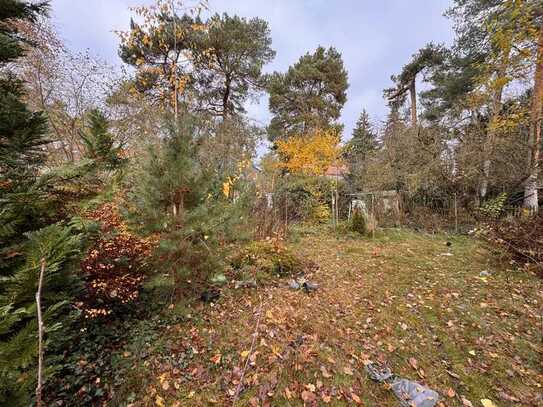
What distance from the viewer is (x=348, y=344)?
7.79 feet

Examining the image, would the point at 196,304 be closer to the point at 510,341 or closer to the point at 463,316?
the point at 463,316

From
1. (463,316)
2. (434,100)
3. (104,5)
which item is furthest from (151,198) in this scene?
(434,100)

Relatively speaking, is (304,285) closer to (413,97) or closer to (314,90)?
(314,90)

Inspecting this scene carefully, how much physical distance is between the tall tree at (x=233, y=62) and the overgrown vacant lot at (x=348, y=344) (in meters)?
8.69

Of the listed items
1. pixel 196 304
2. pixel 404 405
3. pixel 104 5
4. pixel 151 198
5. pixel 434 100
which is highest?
pixel 434 100

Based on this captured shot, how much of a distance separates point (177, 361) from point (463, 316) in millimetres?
3283

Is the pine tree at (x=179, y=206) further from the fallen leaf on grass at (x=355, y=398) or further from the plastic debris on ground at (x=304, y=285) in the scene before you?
the fallen leaf on grass at (x=355, y=398)

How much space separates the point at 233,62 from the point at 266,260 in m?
8.98

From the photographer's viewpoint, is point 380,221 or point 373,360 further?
point 380,221

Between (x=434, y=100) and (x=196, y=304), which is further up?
(x=434, y=100)

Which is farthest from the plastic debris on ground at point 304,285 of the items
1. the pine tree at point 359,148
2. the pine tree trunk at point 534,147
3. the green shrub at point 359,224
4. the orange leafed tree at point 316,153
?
the pine tree at point 359,148

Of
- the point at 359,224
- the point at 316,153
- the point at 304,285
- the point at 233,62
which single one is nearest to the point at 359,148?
the point at 316,153

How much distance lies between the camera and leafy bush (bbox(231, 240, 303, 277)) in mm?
3781

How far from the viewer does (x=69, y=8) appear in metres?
4.63
